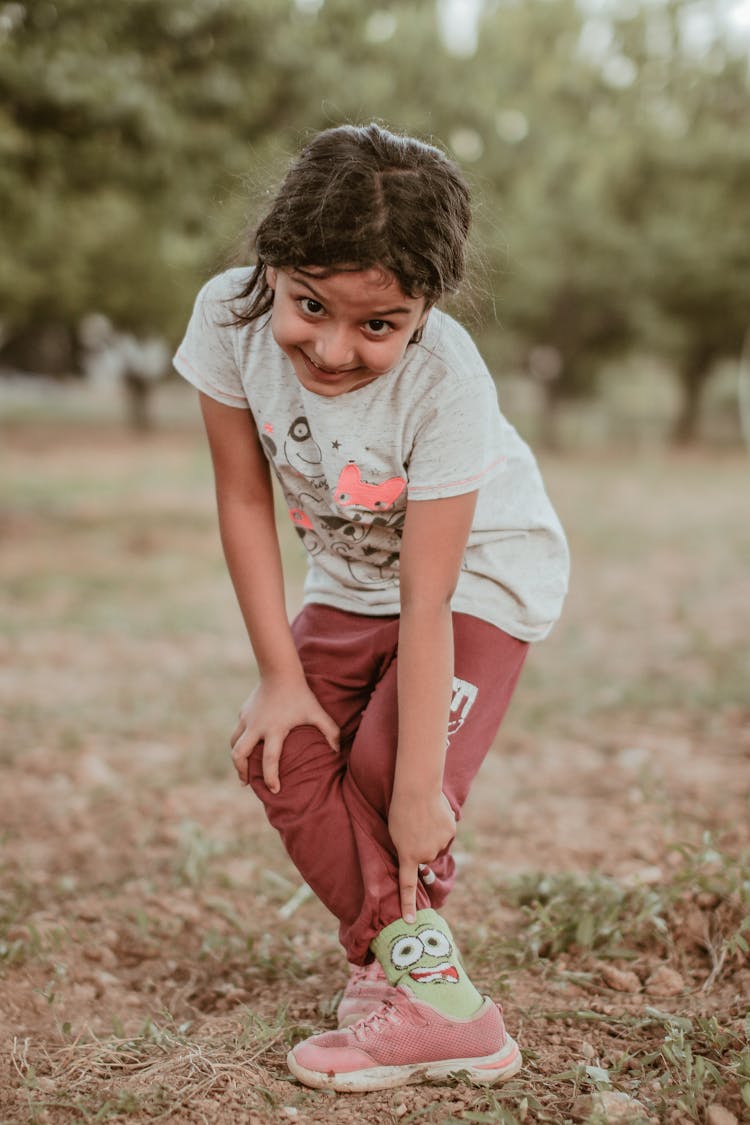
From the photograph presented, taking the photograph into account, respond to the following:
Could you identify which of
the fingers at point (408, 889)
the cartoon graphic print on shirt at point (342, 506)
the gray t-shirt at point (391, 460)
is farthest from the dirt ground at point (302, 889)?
the cartoon graphic print on shirt at point (342, 506)

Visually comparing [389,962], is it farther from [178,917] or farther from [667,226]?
[667,226]

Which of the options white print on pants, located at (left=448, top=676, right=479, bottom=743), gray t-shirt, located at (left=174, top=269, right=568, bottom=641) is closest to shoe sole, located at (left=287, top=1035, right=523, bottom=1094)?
white print on pants, located at (left=448, top=676, right=479, bottom=743)

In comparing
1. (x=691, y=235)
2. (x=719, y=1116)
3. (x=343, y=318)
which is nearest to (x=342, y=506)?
(x=343, y=318)

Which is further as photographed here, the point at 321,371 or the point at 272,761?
the point at 272,761

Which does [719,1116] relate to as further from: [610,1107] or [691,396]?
[691,396]

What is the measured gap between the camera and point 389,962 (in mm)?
1778

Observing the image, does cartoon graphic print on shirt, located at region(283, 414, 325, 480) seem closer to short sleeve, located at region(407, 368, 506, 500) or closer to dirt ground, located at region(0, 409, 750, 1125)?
short sleeve, located at region(407, 368, 506, 500)

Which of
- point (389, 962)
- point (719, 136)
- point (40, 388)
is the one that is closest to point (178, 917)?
point (389, 962)

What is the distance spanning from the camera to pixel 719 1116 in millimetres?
1571

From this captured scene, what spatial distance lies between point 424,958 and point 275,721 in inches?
18.3

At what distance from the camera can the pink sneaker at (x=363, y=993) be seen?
1.88m

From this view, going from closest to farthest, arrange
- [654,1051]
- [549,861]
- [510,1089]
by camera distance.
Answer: [510,1089] → [654,1051] → [549,861]

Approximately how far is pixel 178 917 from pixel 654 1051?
1132 mm

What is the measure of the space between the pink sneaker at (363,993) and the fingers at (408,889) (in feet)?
0.56
